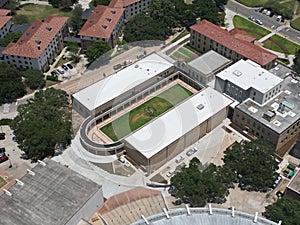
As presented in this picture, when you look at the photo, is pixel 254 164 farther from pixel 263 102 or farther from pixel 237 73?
pixel 237 73

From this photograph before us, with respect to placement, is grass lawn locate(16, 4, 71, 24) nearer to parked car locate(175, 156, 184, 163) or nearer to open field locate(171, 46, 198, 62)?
open field locate(171, 46, 198, 62)

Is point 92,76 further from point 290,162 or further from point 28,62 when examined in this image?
point 290,162

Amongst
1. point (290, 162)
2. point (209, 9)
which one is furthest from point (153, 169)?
point (209, 9)

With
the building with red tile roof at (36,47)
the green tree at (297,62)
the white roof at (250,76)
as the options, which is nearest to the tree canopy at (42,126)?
the building with red tile roof at (36,47)

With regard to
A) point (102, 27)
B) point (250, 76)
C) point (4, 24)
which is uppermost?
point (102, 27)

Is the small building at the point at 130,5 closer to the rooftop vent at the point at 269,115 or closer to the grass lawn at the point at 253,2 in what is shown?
the grass lawn at the point at 253,2

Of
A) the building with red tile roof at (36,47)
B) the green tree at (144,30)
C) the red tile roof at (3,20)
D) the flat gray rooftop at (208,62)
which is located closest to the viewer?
the flat gray rooftop at (208,62)

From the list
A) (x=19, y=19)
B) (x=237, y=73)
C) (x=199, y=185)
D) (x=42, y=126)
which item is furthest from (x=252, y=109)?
(x=19, y=19)

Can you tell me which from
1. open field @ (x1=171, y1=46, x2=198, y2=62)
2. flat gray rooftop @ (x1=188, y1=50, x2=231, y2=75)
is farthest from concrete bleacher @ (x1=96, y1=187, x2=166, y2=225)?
open field @ (x1=171, y1=46, x2=198, y2=62)
